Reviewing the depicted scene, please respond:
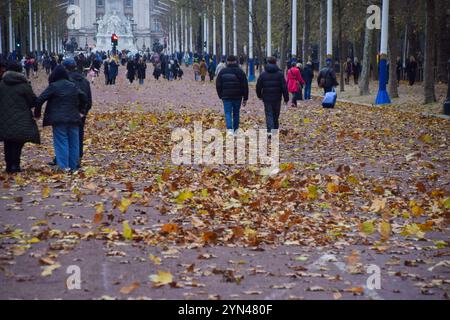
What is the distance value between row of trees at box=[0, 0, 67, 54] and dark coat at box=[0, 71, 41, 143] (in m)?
52.7

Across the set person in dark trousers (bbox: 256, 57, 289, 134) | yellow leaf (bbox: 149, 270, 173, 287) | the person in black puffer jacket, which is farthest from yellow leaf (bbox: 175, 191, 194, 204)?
person in dark trousers (bbox: 256, 57, 289, 134)

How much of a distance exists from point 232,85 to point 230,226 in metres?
11.6

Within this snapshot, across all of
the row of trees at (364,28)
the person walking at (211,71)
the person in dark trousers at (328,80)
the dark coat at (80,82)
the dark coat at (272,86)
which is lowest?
the person walking at (211,71)

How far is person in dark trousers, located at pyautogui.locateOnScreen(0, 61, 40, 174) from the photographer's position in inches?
612

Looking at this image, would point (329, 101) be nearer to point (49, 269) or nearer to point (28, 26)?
point (49, 269)

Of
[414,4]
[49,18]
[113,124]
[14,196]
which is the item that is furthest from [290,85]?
[49,18]

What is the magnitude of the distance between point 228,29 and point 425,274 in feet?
252

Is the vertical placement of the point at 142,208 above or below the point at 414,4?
below

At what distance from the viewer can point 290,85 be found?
3606cm

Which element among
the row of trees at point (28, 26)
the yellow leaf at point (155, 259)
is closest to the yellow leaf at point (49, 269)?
A: the yellow leaf at point (155, 259)

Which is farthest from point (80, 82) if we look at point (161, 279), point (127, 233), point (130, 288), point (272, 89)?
point (130, 288)

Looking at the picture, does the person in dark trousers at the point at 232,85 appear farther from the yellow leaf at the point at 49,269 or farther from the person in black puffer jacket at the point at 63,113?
the yellow leaf at the point at 49,269

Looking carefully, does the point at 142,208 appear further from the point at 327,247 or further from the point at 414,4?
the point at 414,4

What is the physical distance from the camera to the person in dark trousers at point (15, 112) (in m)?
15.5
